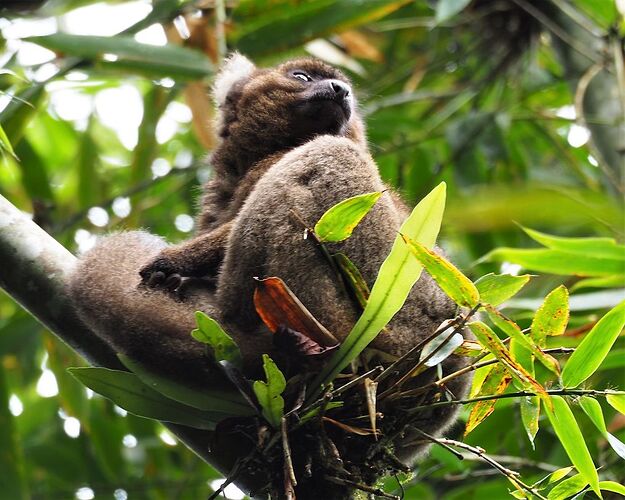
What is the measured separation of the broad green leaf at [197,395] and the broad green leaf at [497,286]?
1.03 meters

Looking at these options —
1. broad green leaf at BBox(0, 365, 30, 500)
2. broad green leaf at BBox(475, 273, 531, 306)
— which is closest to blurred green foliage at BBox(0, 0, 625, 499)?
broad green leaf at BBox(0, 365, 30, 500)

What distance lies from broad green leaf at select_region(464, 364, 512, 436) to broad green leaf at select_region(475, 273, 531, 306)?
0.88 feet

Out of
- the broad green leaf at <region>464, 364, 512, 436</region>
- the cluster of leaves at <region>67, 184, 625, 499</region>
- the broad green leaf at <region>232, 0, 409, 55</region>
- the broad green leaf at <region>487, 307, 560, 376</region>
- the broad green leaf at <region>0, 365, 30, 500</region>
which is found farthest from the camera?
the broad green leaf at <region>232, 0, 409, 55</region>

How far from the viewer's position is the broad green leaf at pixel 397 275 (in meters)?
3.39

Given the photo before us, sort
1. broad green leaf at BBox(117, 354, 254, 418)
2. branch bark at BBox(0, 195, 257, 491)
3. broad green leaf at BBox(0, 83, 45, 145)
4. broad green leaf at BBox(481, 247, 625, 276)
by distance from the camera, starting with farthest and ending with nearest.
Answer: broad green leaf at BBox(0, 83, 45, 145), broad green leaf at BBox(481, 247, 625, 276), branch bark at BBox(0, 195, 257, 491), broad green leaf at BBox(117, 354, 254, 418)

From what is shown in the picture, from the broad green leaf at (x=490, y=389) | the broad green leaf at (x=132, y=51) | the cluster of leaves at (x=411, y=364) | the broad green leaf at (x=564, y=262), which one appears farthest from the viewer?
the broad green leaf at (x=132, y=51)

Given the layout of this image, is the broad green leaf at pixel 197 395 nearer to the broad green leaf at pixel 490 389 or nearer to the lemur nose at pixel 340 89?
the broad green leaf at pixel 490 389

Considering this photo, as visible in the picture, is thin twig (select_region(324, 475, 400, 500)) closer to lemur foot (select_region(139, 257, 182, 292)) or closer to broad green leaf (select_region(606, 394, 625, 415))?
broad green leaf (select_region(606, 394, 625, 415))

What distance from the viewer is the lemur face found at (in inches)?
220

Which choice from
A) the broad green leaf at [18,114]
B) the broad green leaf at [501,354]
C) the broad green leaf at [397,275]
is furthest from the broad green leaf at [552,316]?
the broad green leaf at [18,114]

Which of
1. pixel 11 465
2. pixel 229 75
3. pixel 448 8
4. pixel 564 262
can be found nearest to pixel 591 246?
pixel 564 262

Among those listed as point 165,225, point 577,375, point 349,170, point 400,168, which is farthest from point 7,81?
point 577,375

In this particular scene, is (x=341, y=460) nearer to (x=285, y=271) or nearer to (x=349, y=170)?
(x=285, y=271)

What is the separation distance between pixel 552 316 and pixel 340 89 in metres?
2.66
